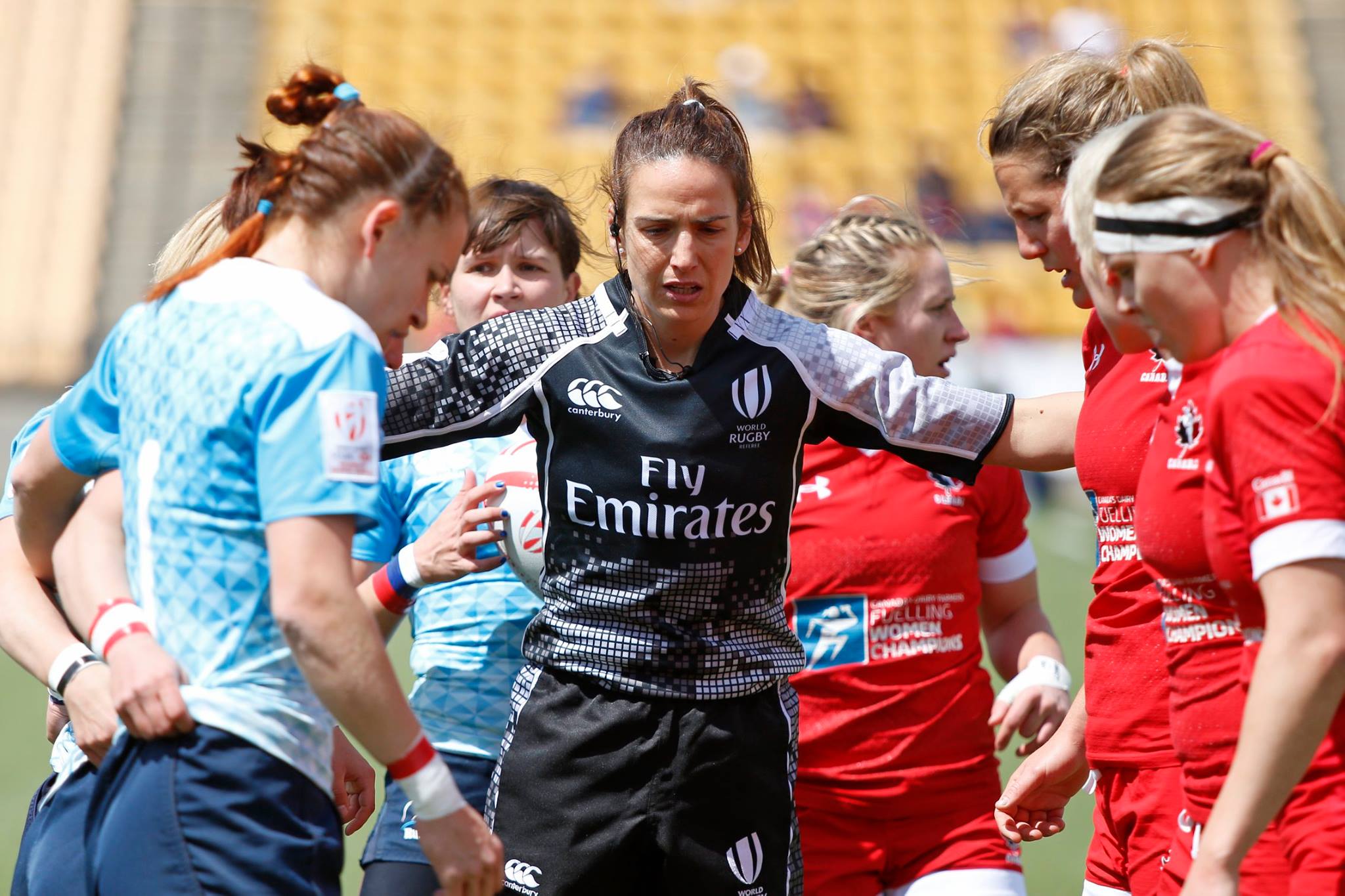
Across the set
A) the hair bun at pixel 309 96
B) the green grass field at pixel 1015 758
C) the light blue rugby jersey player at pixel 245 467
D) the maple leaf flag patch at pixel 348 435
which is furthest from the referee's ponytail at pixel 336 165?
the green grass field at pixel 1015 758

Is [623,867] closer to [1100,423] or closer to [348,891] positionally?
[1100,423]

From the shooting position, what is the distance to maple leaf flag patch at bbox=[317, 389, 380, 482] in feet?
6.39

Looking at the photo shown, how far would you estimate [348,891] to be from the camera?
5.09 metres

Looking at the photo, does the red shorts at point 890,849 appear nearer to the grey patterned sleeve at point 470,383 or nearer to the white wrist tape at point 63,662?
the grey patterned sleeve at point 470,383

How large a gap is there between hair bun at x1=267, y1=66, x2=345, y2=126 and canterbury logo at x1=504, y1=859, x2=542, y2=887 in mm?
1324

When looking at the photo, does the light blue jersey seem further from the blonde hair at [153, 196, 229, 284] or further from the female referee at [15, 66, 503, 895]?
the female referee at [15, 66, 503, 895]

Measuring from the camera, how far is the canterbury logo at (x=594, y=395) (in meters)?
2.57

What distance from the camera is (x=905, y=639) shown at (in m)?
3.23

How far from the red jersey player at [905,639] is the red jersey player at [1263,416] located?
45.4 inches

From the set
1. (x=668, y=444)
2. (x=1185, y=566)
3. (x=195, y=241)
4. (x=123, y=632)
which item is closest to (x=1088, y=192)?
(x=1185, y=566)

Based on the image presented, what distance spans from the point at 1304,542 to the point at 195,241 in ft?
6.65

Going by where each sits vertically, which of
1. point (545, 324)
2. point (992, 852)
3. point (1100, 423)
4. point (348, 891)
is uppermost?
point (545, 324)

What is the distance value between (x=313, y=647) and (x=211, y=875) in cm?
35

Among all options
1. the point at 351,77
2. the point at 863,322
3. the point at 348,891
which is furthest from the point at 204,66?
the point at 863,322
